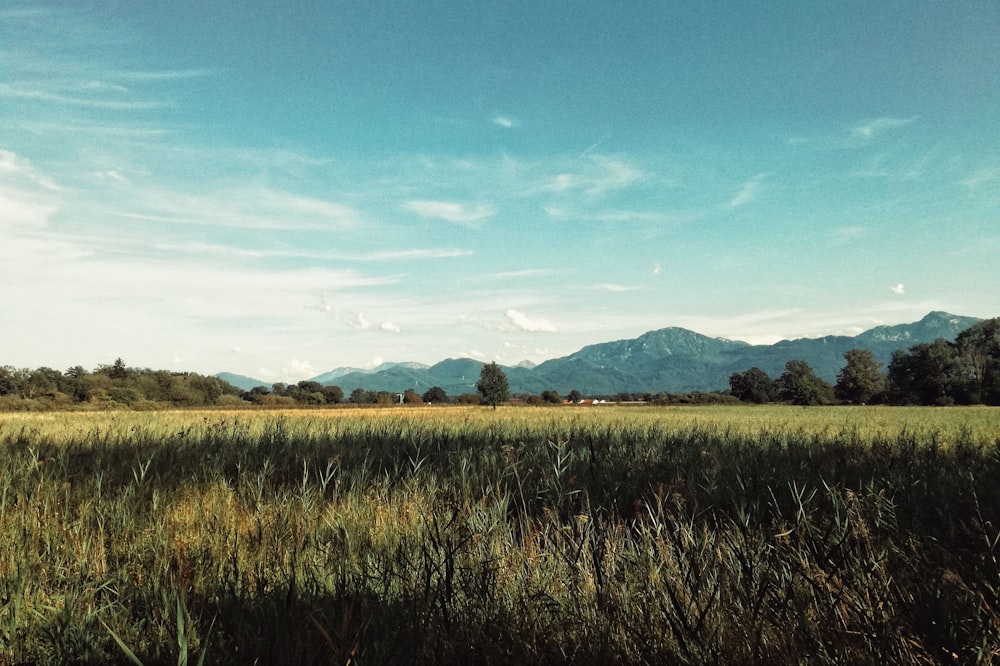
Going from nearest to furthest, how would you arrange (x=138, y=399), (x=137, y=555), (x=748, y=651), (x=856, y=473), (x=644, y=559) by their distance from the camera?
(x=748, y=651) < (x=644, y=559) < (x=137, y=555) < (x=856, y=473) < (x=138, y=399)

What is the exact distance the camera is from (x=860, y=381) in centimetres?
8675

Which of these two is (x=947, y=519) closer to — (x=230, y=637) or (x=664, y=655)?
(x=664, y=655)

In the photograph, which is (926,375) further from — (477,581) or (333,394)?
(477,581)

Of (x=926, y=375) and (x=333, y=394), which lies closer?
(x=926, y=375)

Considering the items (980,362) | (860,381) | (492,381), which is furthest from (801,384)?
(492,381)

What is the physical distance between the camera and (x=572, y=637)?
178cm

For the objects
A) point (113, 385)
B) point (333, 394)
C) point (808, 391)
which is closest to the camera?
point (113, 385)

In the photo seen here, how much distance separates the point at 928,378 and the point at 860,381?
9.20 m

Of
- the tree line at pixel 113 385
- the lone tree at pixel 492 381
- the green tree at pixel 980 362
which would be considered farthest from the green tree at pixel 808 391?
the tree line at pixel 113 385

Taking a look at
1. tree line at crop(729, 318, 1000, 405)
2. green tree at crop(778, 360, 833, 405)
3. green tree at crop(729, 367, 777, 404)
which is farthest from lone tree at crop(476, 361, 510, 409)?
green tree at crop(729, 367, 777, 404)

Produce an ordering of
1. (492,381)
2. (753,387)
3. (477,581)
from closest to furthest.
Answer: (477,581)
(492,381)
(753,387)

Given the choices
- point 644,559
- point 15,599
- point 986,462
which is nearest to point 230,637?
point 15,599

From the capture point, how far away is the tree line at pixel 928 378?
73312 millimetres

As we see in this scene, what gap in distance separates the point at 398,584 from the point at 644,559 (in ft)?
3.59
